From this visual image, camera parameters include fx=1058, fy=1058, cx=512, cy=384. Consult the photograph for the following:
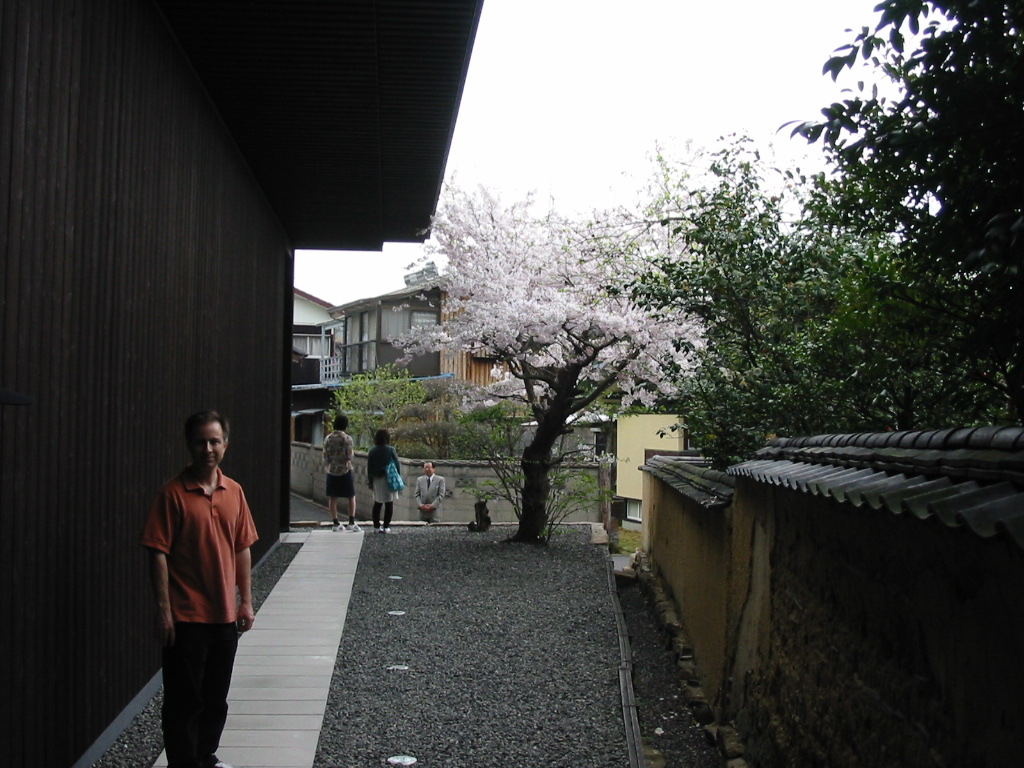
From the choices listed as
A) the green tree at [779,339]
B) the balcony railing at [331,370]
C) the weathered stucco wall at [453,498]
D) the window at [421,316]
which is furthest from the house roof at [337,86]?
the balcony railing at [331,370]

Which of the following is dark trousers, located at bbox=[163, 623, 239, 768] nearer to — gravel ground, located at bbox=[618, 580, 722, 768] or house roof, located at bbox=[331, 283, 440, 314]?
gravel ground, located at bbox=[618, 580, 722, 768]

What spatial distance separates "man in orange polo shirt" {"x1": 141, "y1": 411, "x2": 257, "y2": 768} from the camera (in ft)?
14.6

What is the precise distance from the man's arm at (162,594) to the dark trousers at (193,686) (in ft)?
0.20

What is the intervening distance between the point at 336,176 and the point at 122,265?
528 centimetres

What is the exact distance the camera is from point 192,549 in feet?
14.8

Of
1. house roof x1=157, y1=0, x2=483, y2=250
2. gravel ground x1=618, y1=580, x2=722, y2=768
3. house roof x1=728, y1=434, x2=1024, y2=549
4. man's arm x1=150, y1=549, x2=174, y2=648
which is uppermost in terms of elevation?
house roof x1=157, y1=0, x2=483, y2=250

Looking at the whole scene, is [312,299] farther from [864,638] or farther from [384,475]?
[864,638]

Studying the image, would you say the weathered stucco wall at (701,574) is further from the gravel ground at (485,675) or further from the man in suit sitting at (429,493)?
the man in suit sitting at (429,493)

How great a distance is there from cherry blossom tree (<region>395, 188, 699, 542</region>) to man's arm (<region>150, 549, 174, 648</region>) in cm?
968

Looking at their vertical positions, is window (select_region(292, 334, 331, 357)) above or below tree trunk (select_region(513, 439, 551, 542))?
above

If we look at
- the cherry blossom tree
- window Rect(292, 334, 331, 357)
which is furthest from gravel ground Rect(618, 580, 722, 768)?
window Rect(292, 334, 331, 357)

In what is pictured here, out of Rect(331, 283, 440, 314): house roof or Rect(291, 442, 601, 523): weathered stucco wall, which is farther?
Rect(331, 283, 440, 314): house roof

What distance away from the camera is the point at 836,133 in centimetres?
406

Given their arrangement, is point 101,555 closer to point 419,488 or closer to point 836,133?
point 836,133
